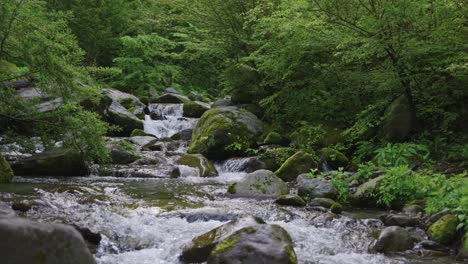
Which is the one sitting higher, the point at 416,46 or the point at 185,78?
the point at 416,46

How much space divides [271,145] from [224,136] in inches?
59.1

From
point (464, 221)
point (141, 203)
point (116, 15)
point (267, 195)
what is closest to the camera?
point (464, 221)

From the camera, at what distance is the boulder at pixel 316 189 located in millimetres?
8664

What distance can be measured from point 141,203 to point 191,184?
244 centimetres

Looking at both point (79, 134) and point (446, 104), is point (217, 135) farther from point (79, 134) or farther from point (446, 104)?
point (446, 104)

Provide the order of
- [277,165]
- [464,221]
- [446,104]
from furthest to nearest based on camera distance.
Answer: [277,165]
[446,104]
[464,221]

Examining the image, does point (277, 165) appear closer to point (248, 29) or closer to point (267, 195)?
point (267, 195)

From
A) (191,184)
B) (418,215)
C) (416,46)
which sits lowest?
(191,184)

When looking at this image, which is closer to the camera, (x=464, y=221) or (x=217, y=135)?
(x=464, y=221)

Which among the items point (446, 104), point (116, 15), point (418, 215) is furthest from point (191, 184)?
point (116, 15)

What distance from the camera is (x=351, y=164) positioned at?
11742 millimetres

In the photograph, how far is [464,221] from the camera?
20.6 ft

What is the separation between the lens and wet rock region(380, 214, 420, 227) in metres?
6.97

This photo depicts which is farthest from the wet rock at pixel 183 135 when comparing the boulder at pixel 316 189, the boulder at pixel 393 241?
the boulder at pixel 393 241
